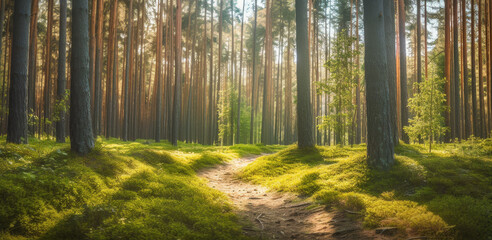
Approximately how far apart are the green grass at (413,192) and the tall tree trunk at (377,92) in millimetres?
392

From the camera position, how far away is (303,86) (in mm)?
10812

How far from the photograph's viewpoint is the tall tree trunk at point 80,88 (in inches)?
233

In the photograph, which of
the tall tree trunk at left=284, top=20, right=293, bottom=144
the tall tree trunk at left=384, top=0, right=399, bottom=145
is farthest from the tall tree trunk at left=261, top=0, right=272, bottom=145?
the tall tree trunk at left=384, top=0, right=399, bottom=145

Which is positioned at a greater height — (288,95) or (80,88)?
(288,95)

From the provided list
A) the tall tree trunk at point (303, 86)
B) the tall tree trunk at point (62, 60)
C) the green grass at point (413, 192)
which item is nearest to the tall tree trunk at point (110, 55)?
the tall tree trunk at point (62, 60)

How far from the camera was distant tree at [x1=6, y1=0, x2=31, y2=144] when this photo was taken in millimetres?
7176

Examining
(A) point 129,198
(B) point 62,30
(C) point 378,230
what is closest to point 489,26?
(C) point 378,230

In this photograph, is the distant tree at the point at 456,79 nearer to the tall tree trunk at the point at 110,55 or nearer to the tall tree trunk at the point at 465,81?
the tall tree trunk at the point at 465,81

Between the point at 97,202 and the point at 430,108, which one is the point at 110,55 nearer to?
the point at 97,202

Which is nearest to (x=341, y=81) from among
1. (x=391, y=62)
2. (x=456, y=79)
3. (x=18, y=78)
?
(x=391, y=62)

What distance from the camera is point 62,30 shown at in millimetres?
11648

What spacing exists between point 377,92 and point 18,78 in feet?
33.0

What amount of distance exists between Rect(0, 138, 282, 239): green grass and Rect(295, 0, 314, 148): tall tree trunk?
5.67m

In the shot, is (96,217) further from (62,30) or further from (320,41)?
(320,41)
